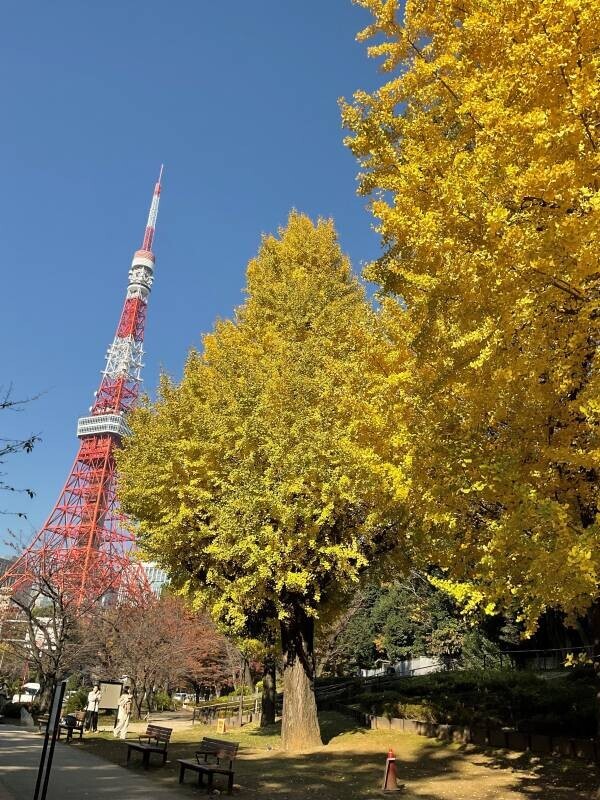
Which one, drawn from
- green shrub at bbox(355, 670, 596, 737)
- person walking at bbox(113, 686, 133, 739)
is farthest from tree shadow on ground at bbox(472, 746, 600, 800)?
person walking at bbox(113, 686, 133, 739)

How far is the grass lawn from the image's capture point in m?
8.03

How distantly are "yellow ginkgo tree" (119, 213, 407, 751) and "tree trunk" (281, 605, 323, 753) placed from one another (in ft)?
0.09

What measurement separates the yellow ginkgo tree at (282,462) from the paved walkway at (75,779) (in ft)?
9.76

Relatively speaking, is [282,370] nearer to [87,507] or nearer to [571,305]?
[571,305]

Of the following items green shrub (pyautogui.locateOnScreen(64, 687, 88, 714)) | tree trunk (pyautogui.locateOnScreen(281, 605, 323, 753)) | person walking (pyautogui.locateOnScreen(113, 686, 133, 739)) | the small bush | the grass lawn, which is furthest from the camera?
green shrub (pyautogui.locateOnScreen(64, 687, 88, 714))

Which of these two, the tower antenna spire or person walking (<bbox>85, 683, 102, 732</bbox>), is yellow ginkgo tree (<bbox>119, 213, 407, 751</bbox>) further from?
the tower antenna spire

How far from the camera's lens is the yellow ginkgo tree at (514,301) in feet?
16.2

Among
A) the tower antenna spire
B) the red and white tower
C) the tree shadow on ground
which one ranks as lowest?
the tree shadow on ground

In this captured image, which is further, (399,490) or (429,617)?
(429,617)

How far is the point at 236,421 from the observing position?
1121cm

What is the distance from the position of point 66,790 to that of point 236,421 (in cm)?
612

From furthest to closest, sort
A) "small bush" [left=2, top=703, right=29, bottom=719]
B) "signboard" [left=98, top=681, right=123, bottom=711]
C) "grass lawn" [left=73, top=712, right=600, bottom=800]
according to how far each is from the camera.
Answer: "small bush" [left=2, top=703, right=29, bottom=719] < "signboard" [left=98, top=681, right=123, bottom=711] < "grass lawn" [left=73, top=712, right=600, bottom=800]

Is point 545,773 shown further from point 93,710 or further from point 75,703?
point 75,703

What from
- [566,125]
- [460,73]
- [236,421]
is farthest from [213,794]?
[460,73]
